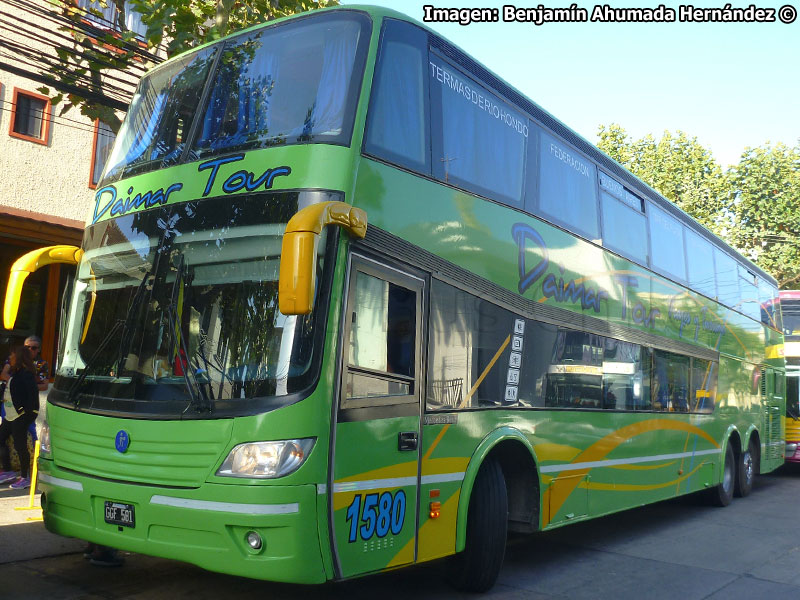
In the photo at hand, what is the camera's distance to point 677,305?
10648 millimetres

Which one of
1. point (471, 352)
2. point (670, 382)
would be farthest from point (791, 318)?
point (471, 352)

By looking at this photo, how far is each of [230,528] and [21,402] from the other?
585cm

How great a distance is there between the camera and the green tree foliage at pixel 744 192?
98.9 feet

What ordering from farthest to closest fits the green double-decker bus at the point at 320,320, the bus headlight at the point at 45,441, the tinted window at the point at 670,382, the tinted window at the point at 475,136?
the tinted window at the point at 670,382 < the tinted window at the point at 475,136 < the bus headlight at the point at 45,441 < the green double-decker bus at the point at 320,320

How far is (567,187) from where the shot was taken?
7945mm

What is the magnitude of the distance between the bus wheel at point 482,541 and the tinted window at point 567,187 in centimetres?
274

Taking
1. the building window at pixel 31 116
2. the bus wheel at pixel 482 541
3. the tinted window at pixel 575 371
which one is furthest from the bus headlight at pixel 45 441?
the building window at pixel 31 116

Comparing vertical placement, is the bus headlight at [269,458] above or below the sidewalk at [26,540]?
above

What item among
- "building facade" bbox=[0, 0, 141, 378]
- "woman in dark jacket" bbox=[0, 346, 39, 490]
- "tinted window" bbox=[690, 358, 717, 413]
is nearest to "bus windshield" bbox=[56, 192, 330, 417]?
"woman in dark jacket" bbox=[0, 346, 39, 490]

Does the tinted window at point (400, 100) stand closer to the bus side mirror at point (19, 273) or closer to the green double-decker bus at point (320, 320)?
the green double-decker bus at point (320, 320)

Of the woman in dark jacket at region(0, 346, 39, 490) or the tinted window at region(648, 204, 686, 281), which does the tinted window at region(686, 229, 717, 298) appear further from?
the woman in dark jacket at region(0, 346, 39, 490)

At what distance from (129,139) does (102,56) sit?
5.48m

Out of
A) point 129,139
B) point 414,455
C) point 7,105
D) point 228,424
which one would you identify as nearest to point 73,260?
point 129,139

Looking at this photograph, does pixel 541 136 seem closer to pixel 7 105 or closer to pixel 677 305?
pixel 677 305
